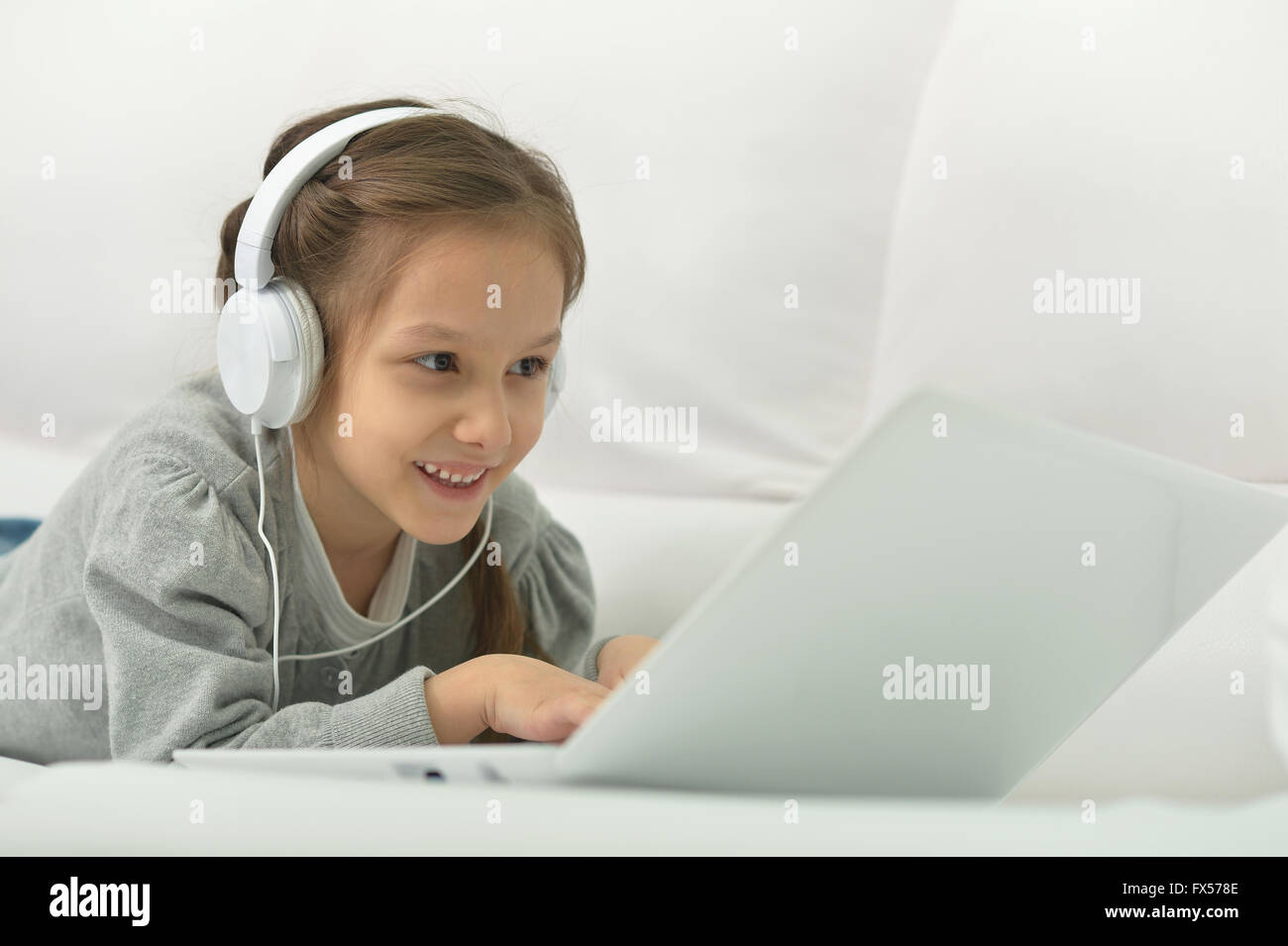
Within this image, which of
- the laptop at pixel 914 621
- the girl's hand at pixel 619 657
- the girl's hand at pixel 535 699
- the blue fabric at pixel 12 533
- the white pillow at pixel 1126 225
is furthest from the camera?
the blue fabric at pixel 12 533

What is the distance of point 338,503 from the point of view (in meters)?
0.78

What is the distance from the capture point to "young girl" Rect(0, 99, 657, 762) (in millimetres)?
607

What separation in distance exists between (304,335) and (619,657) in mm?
290

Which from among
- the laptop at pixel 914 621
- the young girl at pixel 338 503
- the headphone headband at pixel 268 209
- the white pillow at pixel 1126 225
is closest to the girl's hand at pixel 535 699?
the young girl at pixel 338 503

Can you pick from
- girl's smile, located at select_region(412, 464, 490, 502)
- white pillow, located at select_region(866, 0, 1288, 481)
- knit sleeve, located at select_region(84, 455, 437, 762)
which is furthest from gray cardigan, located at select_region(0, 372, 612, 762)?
white pillow, located at select_region(866, 0, 1288, 481)

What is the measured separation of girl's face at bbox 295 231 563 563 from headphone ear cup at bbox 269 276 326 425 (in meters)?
0.03

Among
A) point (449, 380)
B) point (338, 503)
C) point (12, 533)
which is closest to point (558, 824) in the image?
point (449, 380)

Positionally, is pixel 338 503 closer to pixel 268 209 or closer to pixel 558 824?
pixel 268 209

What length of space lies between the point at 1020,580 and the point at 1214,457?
0.58 meters

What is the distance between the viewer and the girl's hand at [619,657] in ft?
2.43

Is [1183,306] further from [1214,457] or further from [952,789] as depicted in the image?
[952,789]

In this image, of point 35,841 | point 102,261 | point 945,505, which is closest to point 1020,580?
point 945,505

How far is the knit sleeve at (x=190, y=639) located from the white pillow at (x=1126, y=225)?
0.52 metres

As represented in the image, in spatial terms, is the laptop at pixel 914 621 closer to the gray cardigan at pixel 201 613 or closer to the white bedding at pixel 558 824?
the white bedding at pixel 558 824
